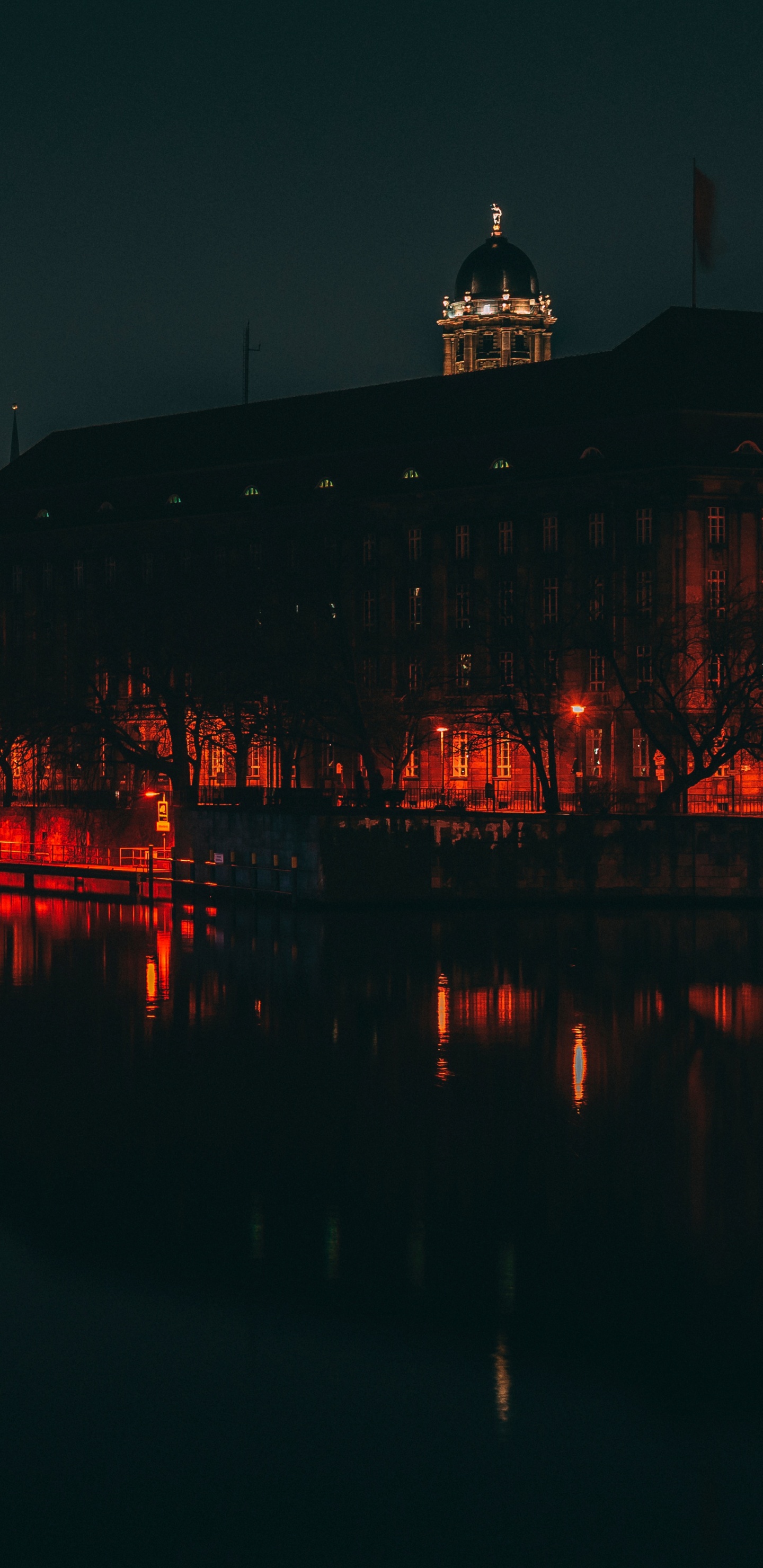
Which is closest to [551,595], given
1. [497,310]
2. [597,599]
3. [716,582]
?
[716,582]

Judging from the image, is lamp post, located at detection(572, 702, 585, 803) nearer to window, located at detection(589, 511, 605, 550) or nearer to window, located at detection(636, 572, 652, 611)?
window, located at detection(636, 572, 652, 611)

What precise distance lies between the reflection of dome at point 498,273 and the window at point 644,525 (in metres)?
78.7

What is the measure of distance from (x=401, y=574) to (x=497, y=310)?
229 feet

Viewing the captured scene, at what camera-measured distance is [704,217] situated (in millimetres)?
95000

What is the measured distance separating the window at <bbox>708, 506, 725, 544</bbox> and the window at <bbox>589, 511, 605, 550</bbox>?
607 cm

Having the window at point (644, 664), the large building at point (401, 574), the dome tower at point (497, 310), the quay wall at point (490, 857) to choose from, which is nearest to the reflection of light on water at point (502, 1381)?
the quay wall at point (490, 857)

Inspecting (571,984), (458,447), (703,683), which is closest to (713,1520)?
(571,984)

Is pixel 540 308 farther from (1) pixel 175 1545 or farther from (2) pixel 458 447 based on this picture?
(1) pixel 175 1545

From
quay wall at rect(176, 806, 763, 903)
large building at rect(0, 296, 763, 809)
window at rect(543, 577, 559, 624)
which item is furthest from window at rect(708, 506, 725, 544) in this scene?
quay wall at rect(176, 806, 763, 903)

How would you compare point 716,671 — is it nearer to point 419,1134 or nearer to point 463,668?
point 463,668

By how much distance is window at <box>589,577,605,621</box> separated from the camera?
76000 mm

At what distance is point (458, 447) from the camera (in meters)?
124

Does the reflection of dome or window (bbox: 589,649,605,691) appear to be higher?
the reflection of dome

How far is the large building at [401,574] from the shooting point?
76.2 meters
